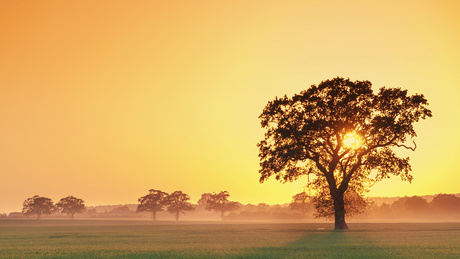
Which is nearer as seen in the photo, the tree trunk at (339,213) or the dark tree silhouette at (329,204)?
the tree trunk at (339,213)

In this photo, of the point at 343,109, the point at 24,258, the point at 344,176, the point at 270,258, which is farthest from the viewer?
the point at 344,176

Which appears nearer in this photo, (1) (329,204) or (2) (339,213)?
(2) (339,213)

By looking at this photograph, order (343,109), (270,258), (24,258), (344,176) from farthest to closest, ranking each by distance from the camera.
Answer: (344,176)
(343,109)
(24,258)
(270,258)

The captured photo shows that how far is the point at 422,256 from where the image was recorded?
24828 millimetres

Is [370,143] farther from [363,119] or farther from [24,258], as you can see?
[24,258]

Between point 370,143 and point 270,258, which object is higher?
point 370,143

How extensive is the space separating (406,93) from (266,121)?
16.7 meters

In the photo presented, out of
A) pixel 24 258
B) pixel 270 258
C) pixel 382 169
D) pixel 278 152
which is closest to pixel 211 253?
pixel 270 258

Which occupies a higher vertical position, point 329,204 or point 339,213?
point 329,204

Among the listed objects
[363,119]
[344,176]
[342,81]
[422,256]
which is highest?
[342,81]

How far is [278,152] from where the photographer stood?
201ft

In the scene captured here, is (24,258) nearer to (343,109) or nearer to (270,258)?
(270,258)

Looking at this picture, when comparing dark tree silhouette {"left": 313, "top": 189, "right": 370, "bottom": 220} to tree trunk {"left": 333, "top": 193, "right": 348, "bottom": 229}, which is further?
dark tree silhouette {"left": 313, "top": 189, "right": 370, "bottom": 220}

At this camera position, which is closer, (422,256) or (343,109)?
(422,256)
